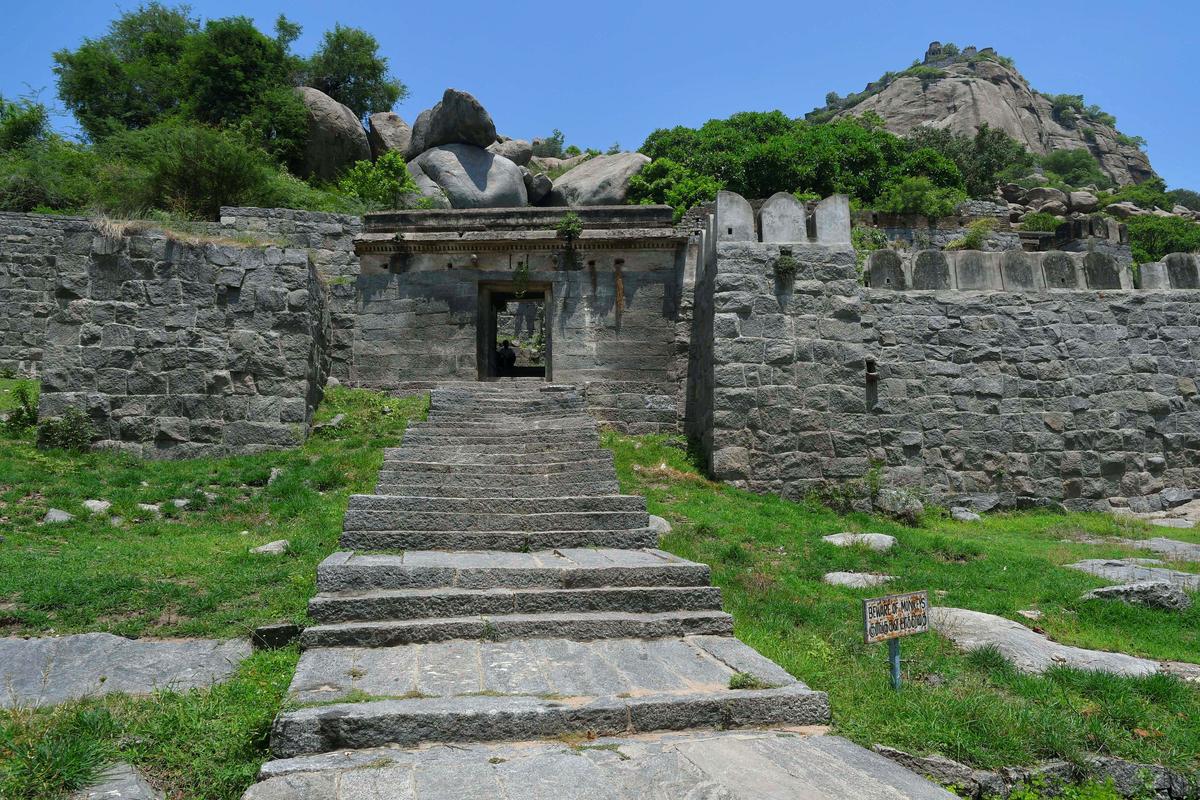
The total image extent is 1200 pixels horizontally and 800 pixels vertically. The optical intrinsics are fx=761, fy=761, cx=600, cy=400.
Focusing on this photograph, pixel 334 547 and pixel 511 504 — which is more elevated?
pixel 511 504

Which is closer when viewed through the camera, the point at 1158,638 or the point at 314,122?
the point at 1158,638

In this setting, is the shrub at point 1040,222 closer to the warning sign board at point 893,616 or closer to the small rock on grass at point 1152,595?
the small rock on grass at point 1152,595

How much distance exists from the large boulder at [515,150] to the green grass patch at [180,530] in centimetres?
2205

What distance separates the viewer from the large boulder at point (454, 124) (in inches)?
1011

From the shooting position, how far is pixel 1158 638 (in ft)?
18.1

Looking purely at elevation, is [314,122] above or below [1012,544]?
above

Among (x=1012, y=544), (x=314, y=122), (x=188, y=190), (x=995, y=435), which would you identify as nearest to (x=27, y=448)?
(x=188, y=190)

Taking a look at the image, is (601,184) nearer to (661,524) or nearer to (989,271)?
(989,271)

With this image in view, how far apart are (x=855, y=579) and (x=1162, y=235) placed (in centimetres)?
3372

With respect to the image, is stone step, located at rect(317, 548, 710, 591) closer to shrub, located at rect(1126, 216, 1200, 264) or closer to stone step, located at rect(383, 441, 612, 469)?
stone step, located at rect(383, 441, 612, 469)

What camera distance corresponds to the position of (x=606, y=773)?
3084 millimetres

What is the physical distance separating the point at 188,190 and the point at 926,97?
64738 millimetres

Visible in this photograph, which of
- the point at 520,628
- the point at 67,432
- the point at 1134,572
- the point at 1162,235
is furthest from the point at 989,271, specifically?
the point at 1162,235

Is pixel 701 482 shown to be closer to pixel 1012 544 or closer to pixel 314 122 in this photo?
pixel 1012 544
